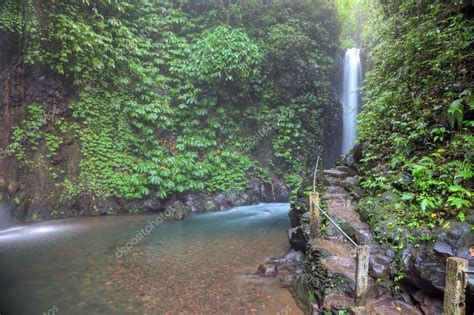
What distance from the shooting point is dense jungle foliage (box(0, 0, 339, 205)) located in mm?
10203

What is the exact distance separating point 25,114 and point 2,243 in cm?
449

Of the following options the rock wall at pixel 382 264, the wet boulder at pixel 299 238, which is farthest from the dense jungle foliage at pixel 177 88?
the rock wall at pixel 382 264

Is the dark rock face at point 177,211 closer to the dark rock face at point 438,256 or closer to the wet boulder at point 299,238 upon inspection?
the wet boulder at point 299,238

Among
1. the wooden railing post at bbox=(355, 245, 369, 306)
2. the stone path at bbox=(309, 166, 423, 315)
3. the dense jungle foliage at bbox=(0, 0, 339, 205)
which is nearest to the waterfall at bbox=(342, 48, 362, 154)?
the dense jungle foliage at bbox=(0, 0, 339, 205)

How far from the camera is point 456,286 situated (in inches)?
108

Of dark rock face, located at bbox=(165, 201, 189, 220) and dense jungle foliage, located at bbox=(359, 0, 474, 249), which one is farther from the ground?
dense jungle foliage, located at bbox=(359, 0, 474, 249)

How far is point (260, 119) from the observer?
14.5m

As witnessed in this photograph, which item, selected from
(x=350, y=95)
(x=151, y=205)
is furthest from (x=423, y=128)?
(x=350, y=95)

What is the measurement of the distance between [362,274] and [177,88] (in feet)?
37.4

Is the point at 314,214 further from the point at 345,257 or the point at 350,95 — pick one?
the point at 350,95

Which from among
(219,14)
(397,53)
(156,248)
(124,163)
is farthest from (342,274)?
(219,14)

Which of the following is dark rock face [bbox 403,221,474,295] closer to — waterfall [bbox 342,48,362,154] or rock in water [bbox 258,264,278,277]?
rock in water [bbox 258,264,278,277]

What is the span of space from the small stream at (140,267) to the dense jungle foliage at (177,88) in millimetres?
2698

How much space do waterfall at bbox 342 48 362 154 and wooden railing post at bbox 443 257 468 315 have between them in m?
13.0
